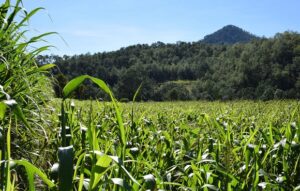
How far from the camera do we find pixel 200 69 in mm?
147500

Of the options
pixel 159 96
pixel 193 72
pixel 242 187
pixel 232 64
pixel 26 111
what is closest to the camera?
pixel 242 187

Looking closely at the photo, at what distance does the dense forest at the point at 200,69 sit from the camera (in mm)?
80625

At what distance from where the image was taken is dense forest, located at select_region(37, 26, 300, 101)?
80625mm

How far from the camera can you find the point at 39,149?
3.36 m

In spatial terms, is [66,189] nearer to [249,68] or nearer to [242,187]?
[242,187]

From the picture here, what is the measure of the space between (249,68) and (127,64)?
6963cm

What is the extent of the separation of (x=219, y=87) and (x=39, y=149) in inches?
3798

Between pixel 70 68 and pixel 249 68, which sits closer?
pixel 249 68

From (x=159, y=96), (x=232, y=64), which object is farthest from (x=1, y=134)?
(x=232, y=64)

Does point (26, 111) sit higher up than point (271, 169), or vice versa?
point (26, 111)

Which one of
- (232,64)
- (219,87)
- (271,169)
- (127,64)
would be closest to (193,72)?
(127,64)

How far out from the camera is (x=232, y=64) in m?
111

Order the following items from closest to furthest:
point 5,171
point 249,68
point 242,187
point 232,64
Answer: point 5,171, point 242,187, point 249,68, point 232,64

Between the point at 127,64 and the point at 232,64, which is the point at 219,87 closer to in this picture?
the point at 232,64
